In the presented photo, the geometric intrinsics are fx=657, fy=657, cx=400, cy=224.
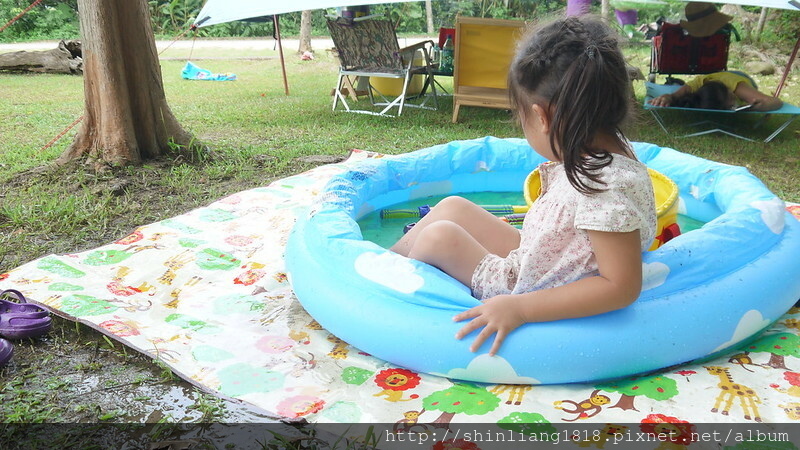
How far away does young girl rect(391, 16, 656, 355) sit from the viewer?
6.25ft

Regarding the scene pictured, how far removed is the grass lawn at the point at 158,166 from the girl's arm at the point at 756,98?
1.13 feet

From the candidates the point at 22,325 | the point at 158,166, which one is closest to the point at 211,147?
the point at 158,166

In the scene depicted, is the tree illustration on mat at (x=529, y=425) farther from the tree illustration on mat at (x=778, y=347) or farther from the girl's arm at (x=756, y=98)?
the girl's arm at (x=756, y=98)

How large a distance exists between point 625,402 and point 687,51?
6.09 m

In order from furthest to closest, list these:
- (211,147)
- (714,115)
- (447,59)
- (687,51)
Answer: (447,59)
(687,51)
(714,115)
(211,147)

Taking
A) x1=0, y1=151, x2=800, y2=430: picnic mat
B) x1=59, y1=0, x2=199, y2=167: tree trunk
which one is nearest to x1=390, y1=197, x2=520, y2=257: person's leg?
x1=0, y1=151, x2=800, y2=430: picnic mat

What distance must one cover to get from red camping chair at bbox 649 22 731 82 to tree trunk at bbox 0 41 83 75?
9158 mm

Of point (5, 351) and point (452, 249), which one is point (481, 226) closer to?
point (452, 249)

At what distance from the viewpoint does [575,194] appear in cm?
207

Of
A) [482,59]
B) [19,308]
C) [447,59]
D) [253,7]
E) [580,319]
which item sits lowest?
[19,308]

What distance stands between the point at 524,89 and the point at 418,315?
2.73 ft

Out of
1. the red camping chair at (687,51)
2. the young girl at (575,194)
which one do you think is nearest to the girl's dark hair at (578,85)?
the young girl at (575,194)

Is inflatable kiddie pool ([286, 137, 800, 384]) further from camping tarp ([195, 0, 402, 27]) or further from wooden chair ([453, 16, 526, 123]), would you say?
wooden chair ([453, 16, 526, 123])

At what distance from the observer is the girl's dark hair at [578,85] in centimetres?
188
